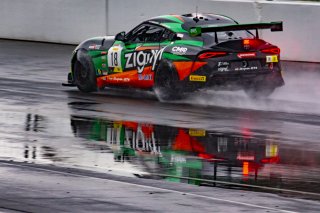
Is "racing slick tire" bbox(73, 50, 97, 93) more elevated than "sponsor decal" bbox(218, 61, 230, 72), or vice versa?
"sponsor decal" bbox(218, 61, 230, 72)

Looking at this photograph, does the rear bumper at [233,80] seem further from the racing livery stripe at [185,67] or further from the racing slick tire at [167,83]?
the racing slick tire at [167,83]

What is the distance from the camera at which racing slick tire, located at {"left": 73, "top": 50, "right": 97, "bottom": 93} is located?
61.5 feet

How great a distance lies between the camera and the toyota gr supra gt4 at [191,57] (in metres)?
16.7

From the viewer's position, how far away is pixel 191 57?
661 inches

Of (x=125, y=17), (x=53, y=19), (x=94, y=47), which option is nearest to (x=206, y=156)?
(x=94, y=47)

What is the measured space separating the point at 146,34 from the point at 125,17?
893 centimetres

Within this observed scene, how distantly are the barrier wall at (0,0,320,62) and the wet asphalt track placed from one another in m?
1.13

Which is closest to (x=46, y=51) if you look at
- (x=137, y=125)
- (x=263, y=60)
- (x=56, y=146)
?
(x=263, y=60)

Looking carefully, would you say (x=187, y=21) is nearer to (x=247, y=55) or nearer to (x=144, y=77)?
(x=144, y=77)

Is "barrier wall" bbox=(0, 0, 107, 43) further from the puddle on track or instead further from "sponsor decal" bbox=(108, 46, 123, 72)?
the puddle on track

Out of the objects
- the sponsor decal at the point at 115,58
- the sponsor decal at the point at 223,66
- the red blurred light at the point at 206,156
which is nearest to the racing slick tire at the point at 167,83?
the sponsor decal at the point at 223,66

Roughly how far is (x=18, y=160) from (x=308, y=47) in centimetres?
1293

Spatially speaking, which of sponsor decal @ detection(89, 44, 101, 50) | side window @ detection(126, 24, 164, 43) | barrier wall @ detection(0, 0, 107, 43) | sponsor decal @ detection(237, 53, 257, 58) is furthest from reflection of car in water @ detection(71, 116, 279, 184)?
barrier wall @ detection(0, 0, 107, 43)

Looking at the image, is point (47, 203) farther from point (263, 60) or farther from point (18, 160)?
point (263, 60)
